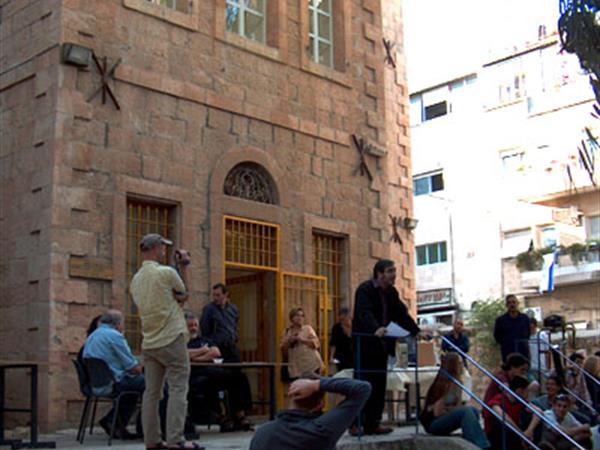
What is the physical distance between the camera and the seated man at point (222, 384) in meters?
10.2

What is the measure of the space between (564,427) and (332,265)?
202 inches

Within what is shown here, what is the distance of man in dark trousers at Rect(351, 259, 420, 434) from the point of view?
944cm

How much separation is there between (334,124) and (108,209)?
456cm

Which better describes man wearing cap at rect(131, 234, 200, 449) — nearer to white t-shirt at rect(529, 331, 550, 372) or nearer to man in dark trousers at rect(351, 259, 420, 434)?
man in dark trousers at rect(351, 259, 420, 434)

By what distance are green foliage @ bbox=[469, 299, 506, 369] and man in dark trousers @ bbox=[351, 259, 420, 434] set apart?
850 inches

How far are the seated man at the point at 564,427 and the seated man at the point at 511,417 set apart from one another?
28cm

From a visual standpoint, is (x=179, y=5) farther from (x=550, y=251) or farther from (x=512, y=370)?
(x=550, y=251)

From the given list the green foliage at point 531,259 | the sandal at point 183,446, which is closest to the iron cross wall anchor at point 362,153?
the sandal at point 183,446

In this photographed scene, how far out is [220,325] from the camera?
10875 millimetres

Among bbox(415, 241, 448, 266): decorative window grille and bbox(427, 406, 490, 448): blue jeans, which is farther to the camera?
bbox(415, 241, 448, 266): decorative window grille

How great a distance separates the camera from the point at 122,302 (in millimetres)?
11359

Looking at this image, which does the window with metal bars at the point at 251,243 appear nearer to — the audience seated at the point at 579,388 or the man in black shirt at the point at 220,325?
the man in black shirt at the point at 220,325

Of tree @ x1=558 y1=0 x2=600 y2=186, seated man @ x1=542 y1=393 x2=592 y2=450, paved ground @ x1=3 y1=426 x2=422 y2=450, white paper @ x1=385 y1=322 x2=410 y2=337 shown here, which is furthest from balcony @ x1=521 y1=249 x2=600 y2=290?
tree @ x1=558 y1=0 x2=600 y2=186

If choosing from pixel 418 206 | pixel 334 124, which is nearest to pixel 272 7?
pixel 334 124
